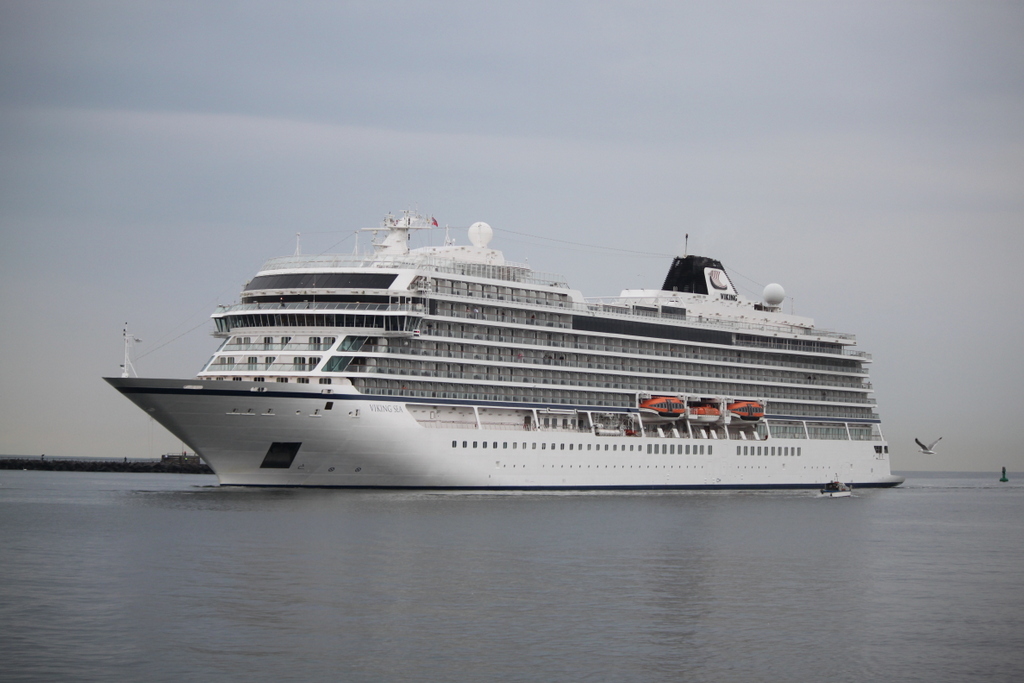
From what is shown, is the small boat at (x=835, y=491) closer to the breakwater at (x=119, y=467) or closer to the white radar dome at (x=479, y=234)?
the white radar dome at (x=479, y=234)

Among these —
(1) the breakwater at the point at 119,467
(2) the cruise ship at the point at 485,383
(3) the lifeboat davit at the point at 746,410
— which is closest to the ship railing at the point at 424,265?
(2) the cruise ship at the point at 485,383

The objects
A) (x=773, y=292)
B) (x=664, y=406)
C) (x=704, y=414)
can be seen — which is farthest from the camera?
(x=773, y=292)

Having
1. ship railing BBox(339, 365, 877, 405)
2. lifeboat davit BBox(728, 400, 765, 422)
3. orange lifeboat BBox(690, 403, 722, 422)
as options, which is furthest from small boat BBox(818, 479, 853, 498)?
orange lifeboat BBox(690, 403, 722, 422)

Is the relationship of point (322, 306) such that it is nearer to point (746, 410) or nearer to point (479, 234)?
point (479, 234)

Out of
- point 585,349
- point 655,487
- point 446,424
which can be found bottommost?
point 655,487

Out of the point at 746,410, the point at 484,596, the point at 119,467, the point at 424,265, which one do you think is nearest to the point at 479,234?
the point at 424,265

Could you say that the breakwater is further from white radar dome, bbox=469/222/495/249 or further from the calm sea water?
the calm sea water

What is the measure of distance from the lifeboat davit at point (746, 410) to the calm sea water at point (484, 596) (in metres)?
25.2

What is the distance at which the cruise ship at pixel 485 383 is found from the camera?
53969 mm

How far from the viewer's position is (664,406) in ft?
232

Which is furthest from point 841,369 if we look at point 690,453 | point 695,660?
point 695,660

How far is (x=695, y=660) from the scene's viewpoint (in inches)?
937

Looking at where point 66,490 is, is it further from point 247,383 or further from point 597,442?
point 597,442

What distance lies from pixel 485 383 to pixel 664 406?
46.2 feet
